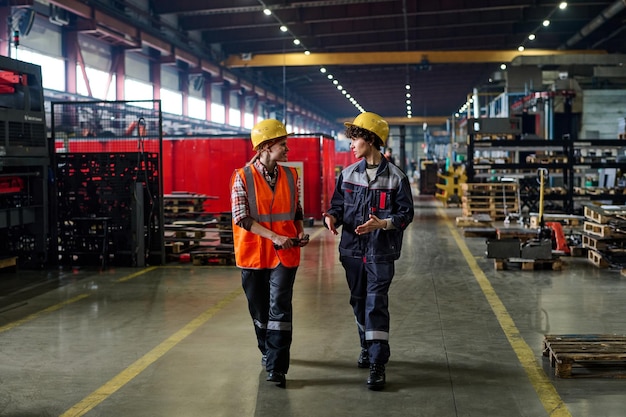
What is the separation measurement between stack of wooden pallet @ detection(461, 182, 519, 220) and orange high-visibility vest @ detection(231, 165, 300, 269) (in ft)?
42.2

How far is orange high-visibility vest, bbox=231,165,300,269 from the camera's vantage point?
471cm

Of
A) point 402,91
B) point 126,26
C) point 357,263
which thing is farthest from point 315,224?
point 402,91

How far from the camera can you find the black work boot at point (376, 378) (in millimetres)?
4633

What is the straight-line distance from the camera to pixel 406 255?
38.4ft

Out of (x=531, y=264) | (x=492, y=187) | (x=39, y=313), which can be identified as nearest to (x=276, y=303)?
(x=39, y=313)

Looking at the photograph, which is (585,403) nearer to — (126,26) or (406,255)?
(406,255)

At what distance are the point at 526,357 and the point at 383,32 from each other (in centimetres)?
2099

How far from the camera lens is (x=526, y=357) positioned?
5449 millimetres

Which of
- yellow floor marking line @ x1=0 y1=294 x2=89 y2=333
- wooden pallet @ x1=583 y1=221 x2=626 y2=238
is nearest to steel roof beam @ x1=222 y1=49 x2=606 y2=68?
wooden pallet @ x1=583 y1=221 x2=626 y2=238

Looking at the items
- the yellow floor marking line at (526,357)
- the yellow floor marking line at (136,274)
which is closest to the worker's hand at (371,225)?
the yellow floor marking line at (526,357)

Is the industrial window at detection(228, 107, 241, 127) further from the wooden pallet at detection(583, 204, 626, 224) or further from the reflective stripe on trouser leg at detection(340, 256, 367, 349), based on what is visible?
the reflective stripe on trouser leg at detection(340, 256, 367, 349)

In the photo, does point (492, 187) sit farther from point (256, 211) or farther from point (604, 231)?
point (256, 211)

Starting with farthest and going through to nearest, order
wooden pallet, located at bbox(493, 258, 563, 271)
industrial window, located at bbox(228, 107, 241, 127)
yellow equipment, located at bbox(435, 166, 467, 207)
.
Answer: industrial window, located at bbox(228, 107, 241, 127) < yellow equipment, located at bbox(435, 166, 467, 207) < wooden pallet, located at bbox(493, 258, 563, 271)

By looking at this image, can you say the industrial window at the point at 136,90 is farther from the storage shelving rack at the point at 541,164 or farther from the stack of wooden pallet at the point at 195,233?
the storage shelving rack at the point at 541,164
